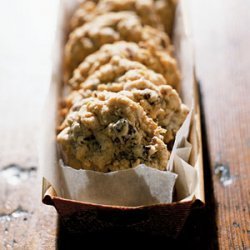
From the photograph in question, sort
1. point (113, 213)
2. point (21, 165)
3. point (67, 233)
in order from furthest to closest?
point (21, 165), point (67, 233), point (113, 213)

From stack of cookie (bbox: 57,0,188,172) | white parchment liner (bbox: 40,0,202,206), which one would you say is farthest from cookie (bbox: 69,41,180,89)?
white parchment liner (bbox: 40,0,202,206)

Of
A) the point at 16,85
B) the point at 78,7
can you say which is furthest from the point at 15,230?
the point at 78,7

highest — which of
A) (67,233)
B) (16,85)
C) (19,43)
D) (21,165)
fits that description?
(19,43)

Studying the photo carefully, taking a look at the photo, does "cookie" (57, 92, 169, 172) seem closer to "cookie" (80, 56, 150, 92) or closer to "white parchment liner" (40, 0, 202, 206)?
"white parchment liner" (40, 0, 202, 206)

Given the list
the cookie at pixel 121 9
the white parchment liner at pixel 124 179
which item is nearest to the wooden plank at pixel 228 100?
the white parchment liner at pixel 124 179

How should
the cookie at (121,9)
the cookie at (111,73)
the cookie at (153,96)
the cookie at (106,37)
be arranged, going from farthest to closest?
the cookie at (121,9) < the cookie at (106,37) < the cookie at (111,73) < the cookie at (153,96)

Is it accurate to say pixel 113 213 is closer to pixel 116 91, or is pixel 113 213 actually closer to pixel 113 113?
pixel 113 113

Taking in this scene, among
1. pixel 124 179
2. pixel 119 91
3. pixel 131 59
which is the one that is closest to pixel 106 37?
pixel 131 59

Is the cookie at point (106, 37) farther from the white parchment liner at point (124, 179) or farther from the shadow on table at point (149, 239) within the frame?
the shadow on table at point (149, 239)

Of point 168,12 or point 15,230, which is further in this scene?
point 168,12
